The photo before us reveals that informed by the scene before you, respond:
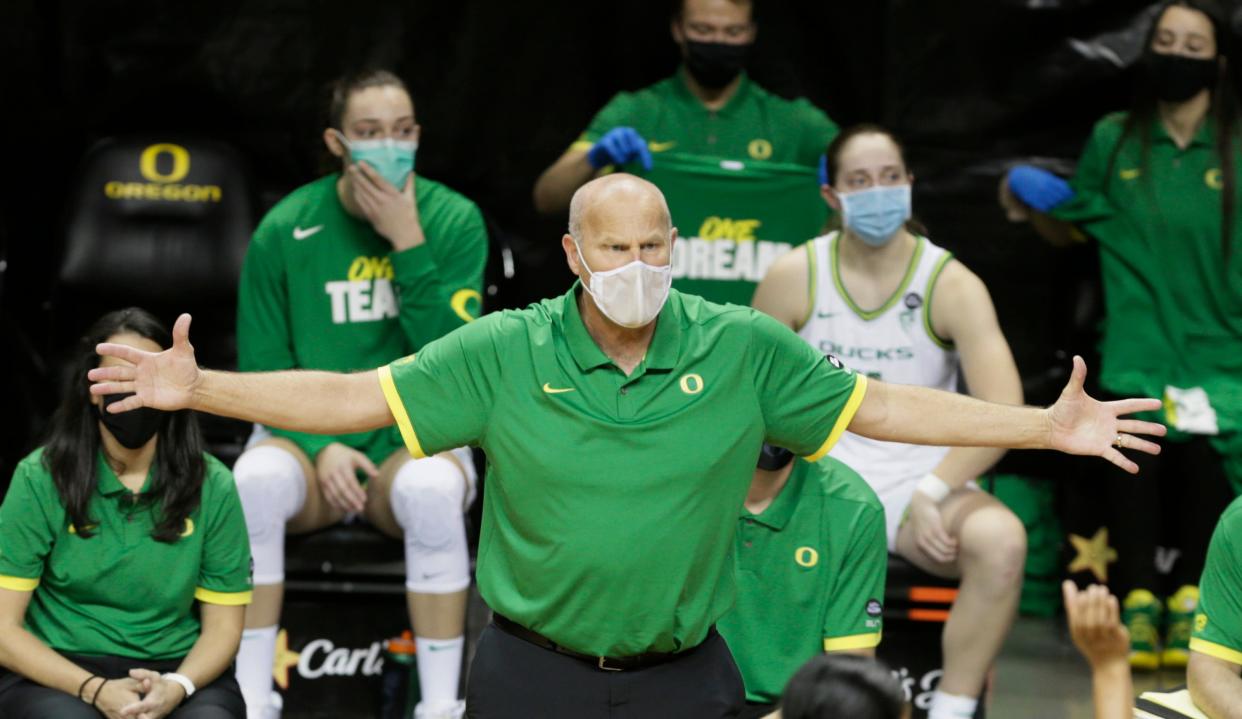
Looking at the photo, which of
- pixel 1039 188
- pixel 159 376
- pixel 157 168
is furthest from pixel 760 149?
pixel 159 376

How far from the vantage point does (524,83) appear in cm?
646

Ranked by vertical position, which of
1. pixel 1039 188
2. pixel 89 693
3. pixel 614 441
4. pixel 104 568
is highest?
pixel 1039 188

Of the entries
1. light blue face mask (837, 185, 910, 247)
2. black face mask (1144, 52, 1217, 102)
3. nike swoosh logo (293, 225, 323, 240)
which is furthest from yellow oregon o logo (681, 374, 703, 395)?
black face mask (1144, 52, 1217, 102)

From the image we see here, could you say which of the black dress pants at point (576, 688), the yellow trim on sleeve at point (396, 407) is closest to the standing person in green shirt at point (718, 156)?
the yellow trim on sleeve at point (396, 407)

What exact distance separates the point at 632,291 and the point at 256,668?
5.86 feet

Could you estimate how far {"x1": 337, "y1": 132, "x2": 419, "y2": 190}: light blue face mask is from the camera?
5.11 m

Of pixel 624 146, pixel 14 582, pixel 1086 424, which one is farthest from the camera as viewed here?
pixel 624 146

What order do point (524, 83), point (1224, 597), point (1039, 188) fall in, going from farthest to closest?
1. point (524, 83)
2. point (1039, 188)
3. point (1224, 597)

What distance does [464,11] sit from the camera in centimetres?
641

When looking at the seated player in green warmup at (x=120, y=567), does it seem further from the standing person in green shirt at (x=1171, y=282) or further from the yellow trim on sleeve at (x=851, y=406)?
the standing person in green shirt at (x=1171, y=282)

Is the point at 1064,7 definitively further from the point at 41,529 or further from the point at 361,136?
the point at 41,529

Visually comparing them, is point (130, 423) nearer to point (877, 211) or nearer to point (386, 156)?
point (386, 156)

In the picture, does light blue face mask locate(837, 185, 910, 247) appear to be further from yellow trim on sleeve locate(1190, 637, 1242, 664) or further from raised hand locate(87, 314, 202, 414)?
raised hand locate(87, 314, 202, 414)

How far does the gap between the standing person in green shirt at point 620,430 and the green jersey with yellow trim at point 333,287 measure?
1.59 meters
